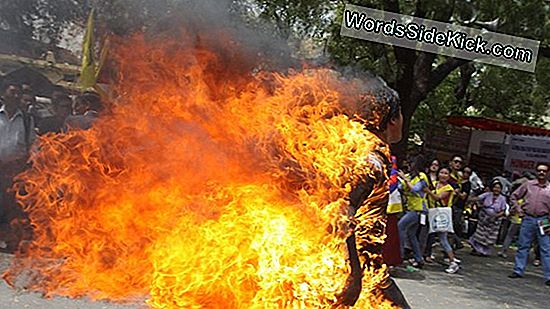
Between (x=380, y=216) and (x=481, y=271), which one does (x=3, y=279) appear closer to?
(x=380, y=216)

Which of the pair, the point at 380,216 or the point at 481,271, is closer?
the point at 380,216

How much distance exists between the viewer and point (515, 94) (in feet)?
79.3

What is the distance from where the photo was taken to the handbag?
8.83 metres

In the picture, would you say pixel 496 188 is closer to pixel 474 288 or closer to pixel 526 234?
pixel 526 234

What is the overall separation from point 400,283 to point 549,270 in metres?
2.63

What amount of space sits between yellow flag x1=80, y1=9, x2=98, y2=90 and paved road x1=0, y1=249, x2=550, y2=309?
1876 millimetres

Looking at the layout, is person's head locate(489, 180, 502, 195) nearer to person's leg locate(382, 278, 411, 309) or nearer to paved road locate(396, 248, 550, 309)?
paved road locate(396, 248, 550, 309)

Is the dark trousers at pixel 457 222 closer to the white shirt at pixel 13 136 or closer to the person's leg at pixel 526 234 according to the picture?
the person's leg at pixel 526 234

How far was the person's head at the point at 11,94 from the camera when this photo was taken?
23.4 feet

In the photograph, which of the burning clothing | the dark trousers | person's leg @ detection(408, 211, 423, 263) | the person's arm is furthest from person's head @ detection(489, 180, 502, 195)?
the burning clothing

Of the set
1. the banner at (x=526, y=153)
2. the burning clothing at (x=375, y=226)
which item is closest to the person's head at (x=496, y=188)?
the banner at (x=526, y=153)

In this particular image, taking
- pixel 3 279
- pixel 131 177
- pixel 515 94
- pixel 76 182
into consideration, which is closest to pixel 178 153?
pixel 131 177

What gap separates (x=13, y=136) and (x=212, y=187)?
4610 millimetres

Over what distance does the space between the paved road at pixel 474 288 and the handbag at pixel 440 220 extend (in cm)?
60
